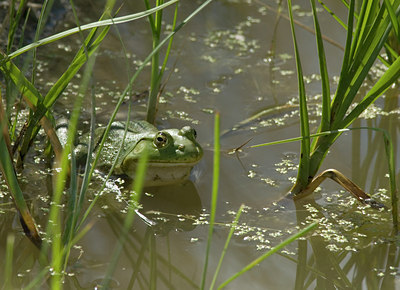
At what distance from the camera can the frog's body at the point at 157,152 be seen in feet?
10.5

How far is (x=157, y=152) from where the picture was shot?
3230mm

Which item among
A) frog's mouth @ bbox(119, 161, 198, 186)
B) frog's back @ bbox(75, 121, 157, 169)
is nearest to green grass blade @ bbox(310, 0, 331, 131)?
frog's mouth @ bbox(119, 161, 198, 186)

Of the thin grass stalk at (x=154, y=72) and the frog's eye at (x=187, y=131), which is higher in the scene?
Answer: the thin grass stalk at (x=154, y=72)

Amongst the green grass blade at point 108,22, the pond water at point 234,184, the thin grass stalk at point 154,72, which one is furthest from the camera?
the thin grass stalk at point 154,72

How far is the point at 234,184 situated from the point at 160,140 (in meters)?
0.47

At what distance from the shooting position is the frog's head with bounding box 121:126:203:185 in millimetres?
3178

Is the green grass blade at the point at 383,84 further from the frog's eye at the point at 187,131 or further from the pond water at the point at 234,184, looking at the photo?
the frog's eye at the point at 187,131

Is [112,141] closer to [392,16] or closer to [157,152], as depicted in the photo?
[157,152]

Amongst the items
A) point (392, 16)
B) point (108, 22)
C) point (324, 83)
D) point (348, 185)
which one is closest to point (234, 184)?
point (348, 185)

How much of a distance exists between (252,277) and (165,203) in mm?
746

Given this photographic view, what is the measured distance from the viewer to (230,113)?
4.00 metres

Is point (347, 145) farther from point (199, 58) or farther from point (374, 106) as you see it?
point (199, 58)

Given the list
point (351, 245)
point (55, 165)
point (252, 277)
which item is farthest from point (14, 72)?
point (351, 245)

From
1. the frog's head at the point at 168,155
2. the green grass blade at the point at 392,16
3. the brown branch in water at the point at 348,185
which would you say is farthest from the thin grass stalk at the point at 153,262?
the green grass blade at the point at 392,16
